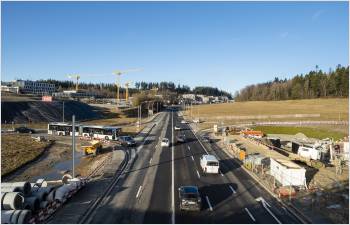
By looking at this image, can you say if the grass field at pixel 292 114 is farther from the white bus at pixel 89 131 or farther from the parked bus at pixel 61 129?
the parked bus at pixel 61 129

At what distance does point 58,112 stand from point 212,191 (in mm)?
113707

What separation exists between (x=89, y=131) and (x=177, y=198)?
4828cm

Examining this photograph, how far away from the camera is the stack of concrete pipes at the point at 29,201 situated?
76.5 feet

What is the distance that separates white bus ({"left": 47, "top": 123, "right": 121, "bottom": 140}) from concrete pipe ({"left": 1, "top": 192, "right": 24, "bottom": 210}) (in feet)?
147

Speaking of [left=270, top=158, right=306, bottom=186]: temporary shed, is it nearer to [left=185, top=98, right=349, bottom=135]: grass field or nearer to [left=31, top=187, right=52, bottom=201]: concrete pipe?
[left=31, top=187, right=52, bottom=201]: concrete pipe

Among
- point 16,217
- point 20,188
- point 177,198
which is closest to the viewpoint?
point 16,217

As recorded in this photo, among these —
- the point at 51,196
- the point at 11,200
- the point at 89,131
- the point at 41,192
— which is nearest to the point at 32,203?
the point at 11,200

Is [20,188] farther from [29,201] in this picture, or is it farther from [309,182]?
[309,182]

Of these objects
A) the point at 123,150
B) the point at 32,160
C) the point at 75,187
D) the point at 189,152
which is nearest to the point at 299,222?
the point at 75,187

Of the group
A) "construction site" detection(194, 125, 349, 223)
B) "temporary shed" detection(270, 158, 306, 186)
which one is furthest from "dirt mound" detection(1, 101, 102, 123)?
"temporary shed" detection(270, 158, 306, 186)

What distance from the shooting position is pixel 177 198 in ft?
101

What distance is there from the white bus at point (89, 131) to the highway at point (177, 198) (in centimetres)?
2327

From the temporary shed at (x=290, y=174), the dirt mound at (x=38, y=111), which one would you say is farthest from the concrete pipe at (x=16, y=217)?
the dirt mound at (x=38, y=111)

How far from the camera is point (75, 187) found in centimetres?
3166
